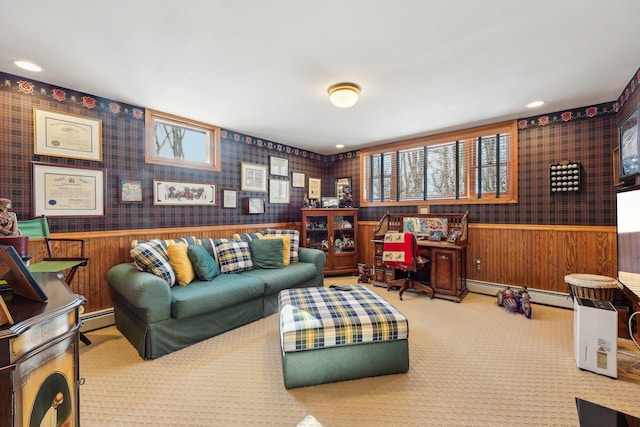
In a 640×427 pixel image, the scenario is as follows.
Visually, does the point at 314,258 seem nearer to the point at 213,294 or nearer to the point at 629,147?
the point at 213,294

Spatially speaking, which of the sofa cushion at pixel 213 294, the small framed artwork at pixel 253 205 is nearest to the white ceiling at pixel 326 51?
the small framed artwork at pixel 253 205

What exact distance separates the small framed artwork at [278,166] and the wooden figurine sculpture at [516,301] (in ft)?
12.3

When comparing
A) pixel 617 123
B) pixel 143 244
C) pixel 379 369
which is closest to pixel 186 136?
pixel 143 244

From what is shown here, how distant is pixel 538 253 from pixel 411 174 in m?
2.08

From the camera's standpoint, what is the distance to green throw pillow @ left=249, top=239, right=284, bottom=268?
3.48 meters

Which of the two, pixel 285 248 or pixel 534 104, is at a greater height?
pixel 534 104

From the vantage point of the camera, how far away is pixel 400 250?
12.3 ft

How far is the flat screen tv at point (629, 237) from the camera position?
241cm

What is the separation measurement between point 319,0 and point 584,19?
173 centimetres

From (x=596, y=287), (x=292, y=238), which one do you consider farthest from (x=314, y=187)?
(x=596, y=287)

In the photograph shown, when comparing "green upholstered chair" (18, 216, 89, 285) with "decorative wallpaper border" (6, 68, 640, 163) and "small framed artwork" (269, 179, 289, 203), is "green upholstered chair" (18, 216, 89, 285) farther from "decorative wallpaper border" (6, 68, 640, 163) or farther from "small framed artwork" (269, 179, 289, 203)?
"small framed artwork" (269, 179, 289, 203)

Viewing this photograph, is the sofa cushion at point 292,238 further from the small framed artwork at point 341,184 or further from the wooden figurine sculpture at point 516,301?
the wooden figurine sculpture at point 516,301

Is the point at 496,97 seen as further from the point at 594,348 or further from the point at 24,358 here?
the point at 24,358

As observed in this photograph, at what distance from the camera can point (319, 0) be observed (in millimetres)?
1572
